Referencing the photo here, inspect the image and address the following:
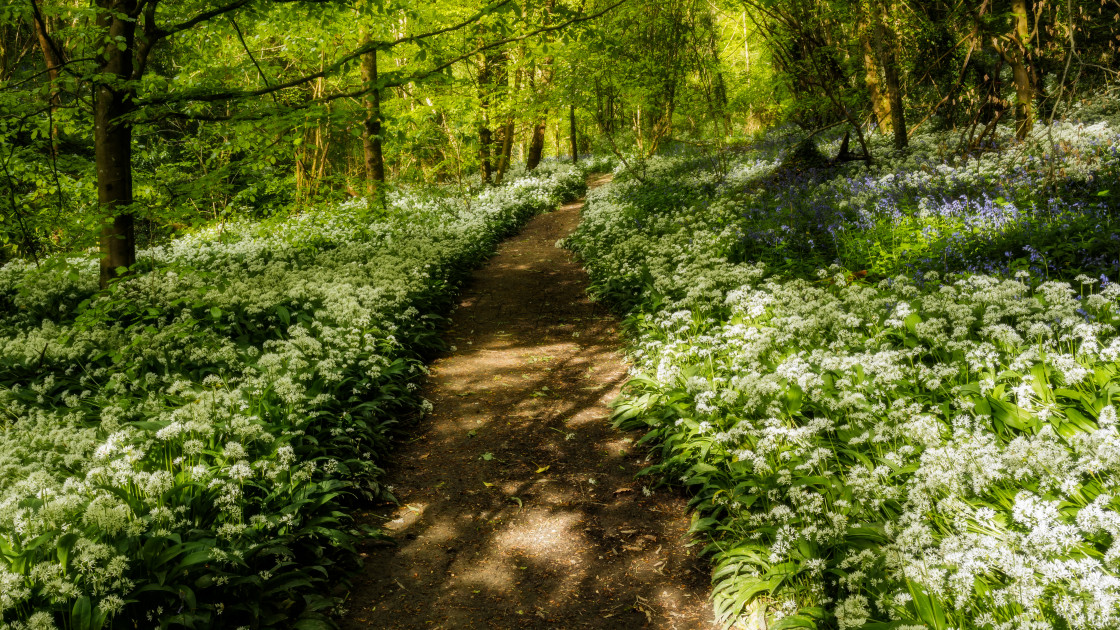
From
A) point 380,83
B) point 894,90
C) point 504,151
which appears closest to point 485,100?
point 504,151

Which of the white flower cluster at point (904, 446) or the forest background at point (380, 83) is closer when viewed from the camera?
the white flower cluster at point (904, 446)

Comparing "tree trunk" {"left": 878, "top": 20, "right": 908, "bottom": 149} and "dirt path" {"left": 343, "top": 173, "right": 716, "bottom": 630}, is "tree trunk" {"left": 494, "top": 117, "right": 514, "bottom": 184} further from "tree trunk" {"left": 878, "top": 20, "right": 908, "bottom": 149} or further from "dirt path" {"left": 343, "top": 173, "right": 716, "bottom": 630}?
"dirt path" {"left": 343, "top": 173, "right": 716, "bottom": 630}

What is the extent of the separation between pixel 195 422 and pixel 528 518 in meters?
2.61

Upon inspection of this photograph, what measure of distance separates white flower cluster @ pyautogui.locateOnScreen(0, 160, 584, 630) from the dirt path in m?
0.51

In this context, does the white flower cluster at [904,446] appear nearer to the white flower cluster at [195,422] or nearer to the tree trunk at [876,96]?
the white flower cluster at [195,422]

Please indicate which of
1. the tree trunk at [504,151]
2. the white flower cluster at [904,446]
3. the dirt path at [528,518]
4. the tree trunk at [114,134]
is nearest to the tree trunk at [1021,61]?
the white flower cluster at [904,446]

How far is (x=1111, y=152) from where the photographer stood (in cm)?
841

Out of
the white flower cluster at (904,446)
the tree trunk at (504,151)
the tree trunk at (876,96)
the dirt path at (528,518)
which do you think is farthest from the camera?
the tree trunk at (504,151)

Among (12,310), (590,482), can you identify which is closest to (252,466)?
(590,482)

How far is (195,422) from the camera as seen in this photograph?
4383 millimetres

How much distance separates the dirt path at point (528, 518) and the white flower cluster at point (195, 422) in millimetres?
510

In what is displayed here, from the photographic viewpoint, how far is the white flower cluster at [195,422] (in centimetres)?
327

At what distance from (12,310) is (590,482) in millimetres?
10591

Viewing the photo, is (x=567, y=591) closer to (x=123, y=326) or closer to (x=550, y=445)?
(x=550, y=445)
